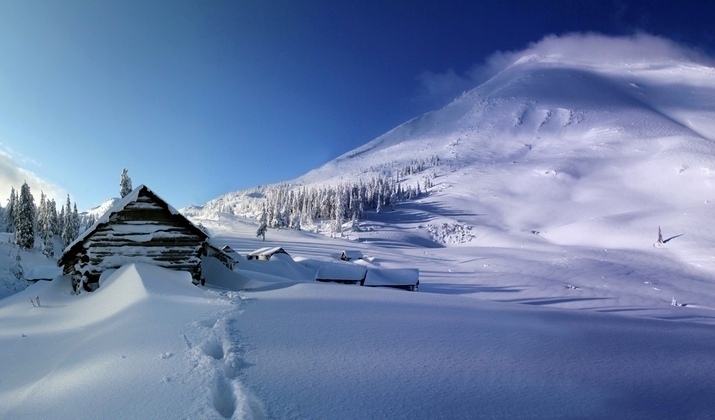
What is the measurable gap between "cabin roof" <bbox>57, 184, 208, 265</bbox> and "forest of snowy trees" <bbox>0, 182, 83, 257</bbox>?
153 ft

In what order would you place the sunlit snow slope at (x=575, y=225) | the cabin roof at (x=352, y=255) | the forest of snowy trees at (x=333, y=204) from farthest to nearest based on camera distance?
the forest of snowy trees at (x=333, y=204) → the cabin roof at (x=352, y=255) → the sunlit snow slope at (x=575, y=225)

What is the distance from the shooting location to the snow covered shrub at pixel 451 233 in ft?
351

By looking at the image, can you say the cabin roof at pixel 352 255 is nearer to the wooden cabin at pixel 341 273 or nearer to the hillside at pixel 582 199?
the wooden cabin at pixel 341 273

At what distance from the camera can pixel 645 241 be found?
79625mm

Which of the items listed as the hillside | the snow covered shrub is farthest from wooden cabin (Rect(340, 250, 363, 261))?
the snow covered shrub

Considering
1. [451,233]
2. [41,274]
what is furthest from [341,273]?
[451,233]

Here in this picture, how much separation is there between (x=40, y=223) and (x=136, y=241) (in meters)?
80.5

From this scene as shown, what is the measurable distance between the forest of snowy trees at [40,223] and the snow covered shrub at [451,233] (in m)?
87.2

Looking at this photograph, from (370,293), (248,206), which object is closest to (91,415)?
(370,293)

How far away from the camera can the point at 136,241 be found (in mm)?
14000

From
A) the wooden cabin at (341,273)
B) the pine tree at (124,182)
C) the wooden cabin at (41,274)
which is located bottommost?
the wooden cabin at (341,273)

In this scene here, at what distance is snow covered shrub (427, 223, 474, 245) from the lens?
107037 mm

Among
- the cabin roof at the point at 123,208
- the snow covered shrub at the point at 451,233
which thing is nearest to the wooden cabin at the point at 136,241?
the cabin roof at the point at 123,208

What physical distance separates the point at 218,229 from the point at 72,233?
38.4 meters
